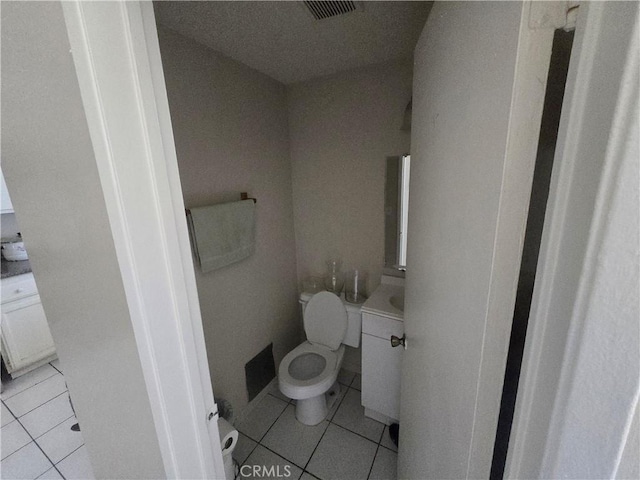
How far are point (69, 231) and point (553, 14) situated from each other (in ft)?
3.36

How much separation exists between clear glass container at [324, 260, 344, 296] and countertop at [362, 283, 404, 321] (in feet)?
1.05

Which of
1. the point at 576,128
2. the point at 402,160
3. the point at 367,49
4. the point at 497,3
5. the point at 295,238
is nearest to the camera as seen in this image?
the point at 576,128

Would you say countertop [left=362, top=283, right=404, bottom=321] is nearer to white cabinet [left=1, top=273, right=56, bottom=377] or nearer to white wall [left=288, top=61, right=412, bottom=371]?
white wall [left=288, top=61, right=412, bottom=371]

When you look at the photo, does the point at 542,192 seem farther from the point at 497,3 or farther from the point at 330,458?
the point at 330,458

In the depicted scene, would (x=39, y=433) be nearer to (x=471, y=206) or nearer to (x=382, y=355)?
(x=382, y=355)

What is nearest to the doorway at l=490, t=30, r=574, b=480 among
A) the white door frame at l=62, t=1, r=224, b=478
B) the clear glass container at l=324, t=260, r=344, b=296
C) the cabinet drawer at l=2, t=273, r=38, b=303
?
the white door frame at l=62, t=1, r=224, b=478

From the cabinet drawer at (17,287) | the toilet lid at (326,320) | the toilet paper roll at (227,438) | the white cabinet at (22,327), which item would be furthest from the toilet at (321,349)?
the cabinet drawer at (17,287)

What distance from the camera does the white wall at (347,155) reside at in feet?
5.24

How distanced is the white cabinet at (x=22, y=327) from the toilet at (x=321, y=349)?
2080mm

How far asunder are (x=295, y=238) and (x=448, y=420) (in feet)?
5.37

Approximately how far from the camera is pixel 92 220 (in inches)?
22.1

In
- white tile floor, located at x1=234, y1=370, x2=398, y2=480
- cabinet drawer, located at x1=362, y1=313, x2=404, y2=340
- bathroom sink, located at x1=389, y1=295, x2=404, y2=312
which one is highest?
bathroom sink, located at x1=389, y1=295, x2=404, y2=312

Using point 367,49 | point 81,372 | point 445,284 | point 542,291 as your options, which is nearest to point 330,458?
point 81,372

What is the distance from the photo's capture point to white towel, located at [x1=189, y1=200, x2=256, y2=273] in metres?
1.31
